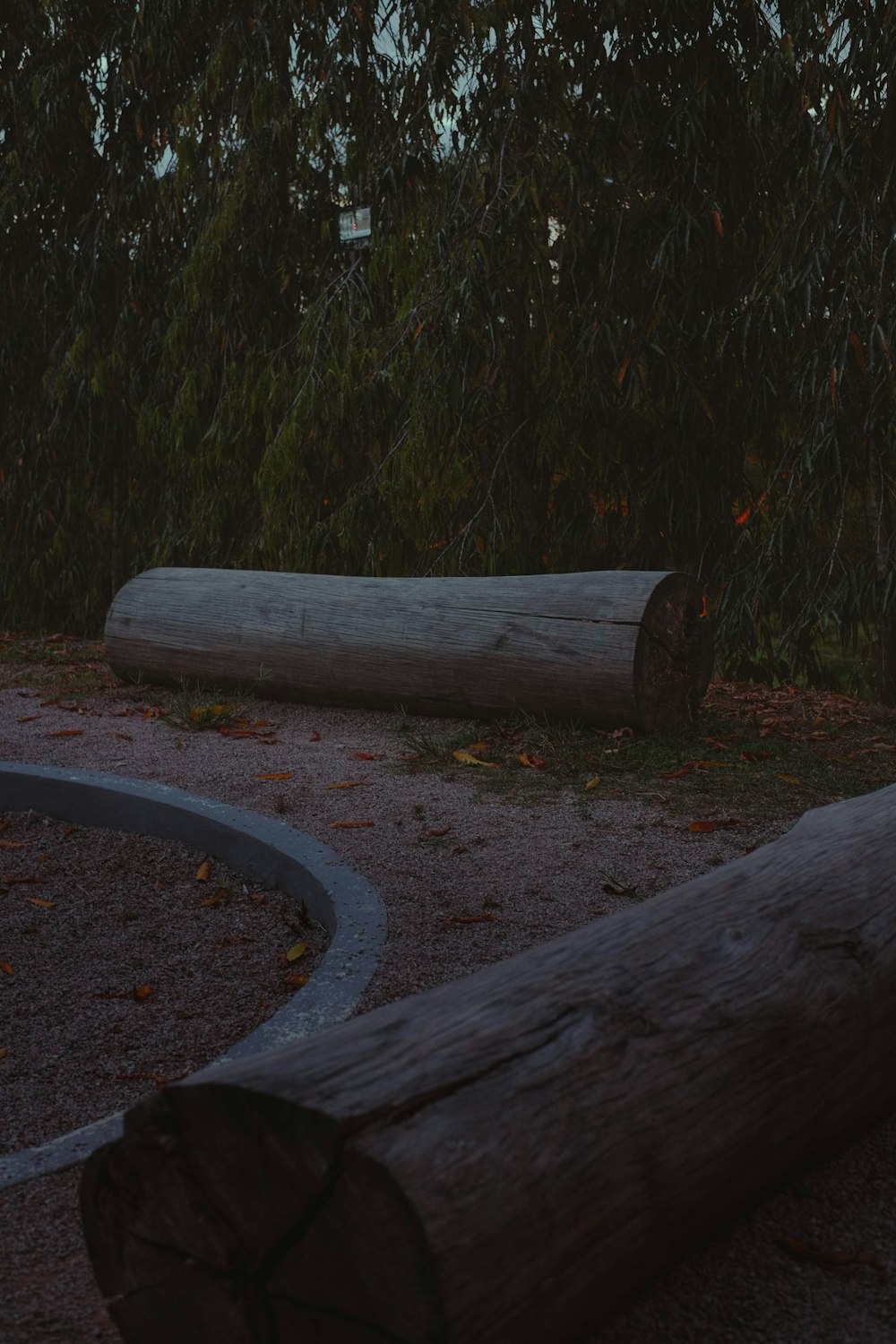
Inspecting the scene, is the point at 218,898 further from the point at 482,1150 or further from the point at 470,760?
the point at 482,1150

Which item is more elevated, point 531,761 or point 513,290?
point 513,290

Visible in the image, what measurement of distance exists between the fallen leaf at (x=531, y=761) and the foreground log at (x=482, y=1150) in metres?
2.79

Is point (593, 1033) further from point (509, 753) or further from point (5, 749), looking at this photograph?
point (5, 749)

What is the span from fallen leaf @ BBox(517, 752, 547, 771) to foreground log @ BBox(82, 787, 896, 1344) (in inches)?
110

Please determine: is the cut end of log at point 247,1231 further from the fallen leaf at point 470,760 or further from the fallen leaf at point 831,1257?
the fallen leaf at point 470,760

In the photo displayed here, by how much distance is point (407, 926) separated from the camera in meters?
2.69

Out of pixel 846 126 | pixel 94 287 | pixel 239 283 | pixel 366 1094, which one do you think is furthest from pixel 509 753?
pixel 94 287

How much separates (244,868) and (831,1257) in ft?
6.73

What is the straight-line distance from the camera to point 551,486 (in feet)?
21.0

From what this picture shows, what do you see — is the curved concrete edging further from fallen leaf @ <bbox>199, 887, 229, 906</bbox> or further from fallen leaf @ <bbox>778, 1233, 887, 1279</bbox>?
fallen leaf @ <bbox>778, 1233, 887, 1279</bbox>

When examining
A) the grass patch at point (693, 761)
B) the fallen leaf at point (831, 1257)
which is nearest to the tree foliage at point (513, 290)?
the grass patch at point (693, 761)

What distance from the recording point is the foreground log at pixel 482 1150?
107 centimetres

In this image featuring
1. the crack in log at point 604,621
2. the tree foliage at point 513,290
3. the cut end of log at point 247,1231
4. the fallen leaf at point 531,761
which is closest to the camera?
the cut end of log at point 247,1231

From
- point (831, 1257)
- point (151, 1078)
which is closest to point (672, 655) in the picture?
point (151, 1078)
